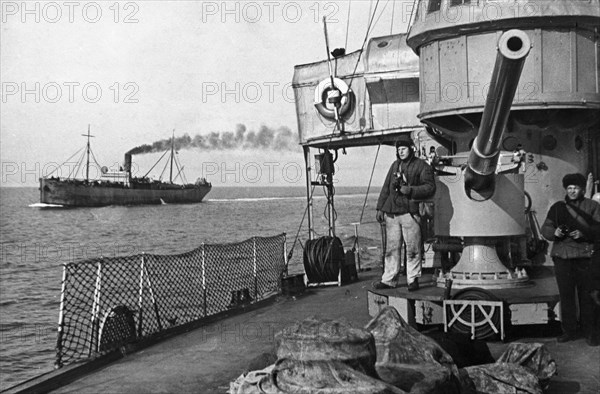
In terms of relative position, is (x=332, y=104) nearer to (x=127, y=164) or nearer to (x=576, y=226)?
(x=576, y=226)

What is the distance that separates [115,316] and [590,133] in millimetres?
6547

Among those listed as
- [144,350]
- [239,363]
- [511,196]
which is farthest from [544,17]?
[144,350]

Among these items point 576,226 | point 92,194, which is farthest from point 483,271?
point 92,194

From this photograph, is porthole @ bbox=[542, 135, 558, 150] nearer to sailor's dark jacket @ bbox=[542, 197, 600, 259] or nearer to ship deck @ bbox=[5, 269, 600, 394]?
sailor's dark jacket @ bbox=[542, 197, 600, 259]

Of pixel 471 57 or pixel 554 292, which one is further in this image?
pixel 471 57

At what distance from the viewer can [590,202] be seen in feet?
24.0

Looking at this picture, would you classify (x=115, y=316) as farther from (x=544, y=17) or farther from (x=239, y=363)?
(x=544, y=17)

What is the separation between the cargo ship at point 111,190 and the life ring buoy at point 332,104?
86.0 m

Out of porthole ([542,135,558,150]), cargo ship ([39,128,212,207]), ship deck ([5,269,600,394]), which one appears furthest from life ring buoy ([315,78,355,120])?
cargo ship ([39,128,212,207])

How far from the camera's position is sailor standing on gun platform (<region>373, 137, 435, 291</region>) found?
8.38 metres

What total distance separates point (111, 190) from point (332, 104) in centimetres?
9470

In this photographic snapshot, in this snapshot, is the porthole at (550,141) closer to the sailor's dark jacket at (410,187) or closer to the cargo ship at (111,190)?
the sailor's dark jacket at (410,187)

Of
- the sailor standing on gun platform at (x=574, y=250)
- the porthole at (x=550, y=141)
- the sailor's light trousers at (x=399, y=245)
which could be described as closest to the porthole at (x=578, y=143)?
the porthole at (x=550, y=141)

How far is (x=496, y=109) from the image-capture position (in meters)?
6.88
